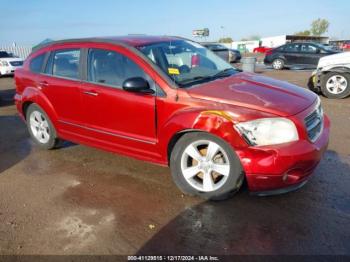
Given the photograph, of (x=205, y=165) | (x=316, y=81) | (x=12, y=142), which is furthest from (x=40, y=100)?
(x=316, y=81)

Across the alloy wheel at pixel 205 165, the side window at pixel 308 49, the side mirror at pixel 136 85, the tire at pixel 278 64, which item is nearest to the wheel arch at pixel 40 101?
the side mirror at pixel 136 85

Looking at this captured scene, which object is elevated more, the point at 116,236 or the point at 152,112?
the point at 152,112

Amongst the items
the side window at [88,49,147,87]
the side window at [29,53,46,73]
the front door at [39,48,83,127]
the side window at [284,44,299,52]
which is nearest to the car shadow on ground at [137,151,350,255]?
the side window at [88,49,147,87]

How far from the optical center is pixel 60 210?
3.45m

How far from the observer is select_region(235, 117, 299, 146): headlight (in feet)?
10.1

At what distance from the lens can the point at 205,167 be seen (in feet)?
11.4

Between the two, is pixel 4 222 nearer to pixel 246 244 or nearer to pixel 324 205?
pixel 246 244

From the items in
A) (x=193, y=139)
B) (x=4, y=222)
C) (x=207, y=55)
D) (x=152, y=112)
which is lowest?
(x=4, y=222)

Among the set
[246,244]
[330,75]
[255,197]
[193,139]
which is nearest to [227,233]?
[246,244]

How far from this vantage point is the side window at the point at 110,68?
3.91 metres

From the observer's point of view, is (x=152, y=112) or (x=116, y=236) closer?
(x=116, y=236)

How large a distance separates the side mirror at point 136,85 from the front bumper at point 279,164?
1.25 metres

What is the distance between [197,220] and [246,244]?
56 cm

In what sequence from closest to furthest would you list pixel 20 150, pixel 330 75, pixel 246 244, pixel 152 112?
pixel 246 244
pixel 152 112
pixel 20 150
pixel 330 75
